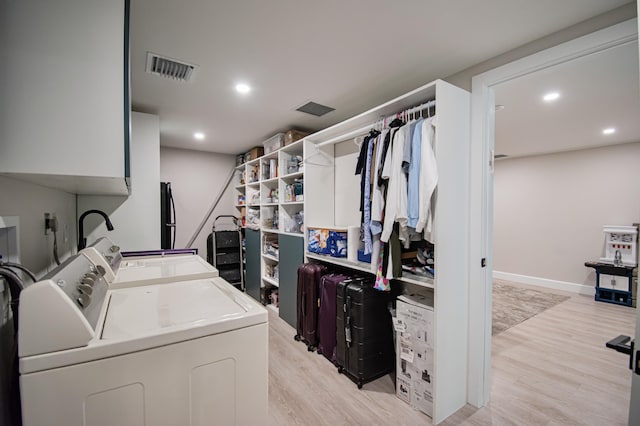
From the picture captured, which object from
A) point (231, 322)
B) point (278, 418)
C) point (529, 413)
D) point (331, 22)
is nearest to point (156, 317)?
point (231, 322)

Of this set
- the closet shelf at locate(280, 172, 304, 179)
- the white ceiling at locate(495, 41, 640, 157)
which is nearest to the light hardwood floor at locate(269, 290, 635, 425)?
the closet shelf at locate(280, 172, 304, 179)

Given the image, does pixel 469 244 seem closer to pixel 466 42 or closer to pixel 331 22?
pixel 466 42

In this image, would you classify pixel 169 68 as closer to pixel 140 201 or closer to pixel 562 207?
pixel 140 201

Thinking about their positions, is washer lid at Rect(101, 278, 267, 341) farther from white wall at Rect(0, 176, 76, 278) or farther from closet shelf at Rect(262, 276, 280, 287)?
closet shelf at Rect(262, 276, 280, 287)

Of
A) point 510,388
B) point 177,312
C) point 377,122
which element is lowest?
point 510,388

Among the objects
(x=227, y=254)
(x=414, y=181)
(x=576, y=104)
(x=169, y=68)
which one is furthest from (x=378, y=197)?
(x=227, y=254)

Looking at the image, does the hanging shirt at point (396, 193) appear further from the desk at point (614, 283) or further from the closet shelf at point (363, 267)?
the desk at point (614, 283)

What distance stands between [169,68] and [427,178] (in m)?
2.09

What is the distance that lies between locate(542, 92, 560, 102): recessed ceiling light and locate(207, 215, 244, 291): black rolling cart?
14.4ft

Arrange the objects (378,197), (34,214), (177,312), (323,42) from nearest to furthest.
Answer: (177,312), (34,214), (323,42), (378,197)

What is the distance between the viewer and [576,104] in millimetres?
2793

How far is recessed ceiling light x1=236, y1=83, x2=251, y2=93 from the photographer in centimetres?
234

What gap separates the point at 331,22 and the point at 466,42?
88 centimetres

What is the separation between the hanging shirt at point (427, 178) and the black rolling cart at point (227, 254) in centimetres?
353
